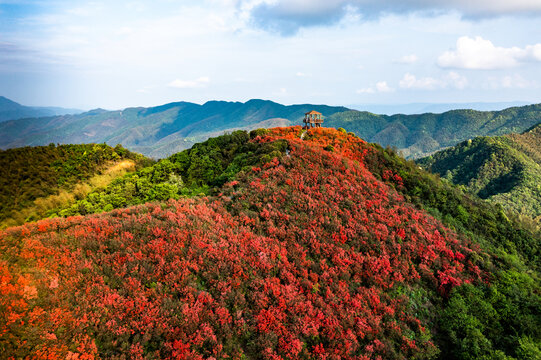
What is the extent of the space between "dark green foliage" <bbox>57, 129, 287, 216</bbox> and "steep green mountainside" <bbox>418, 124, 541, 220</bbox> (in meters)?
98.6

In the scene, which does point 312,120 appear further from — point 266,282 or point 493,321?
point 266,282

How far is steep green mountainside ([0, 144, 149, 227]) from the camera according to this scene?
2111 cm

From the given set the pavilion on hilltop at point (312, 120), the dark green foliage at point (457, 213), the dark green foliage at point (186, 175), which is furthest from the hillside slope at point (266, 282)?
the pavilion on hilltop at point (312, 120)

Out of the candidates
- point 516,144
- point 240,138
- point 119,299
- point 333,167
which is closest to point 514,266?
point 333,167

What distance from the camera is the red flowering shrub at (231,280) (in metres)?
7.68

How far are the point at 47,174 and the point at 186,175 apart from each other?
13045mm

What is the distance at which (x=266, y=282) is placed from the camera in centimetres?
1115

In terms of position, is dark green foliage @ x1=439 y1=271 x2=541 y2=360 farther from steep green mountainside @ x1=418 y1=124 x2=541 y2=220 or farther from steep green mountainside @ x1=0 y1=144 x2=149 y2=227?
steep green mountainside @ x1=418 y1=124 x2=541 y2=220

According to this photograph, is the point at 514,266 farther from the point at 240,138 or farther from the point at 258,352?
the point at 240,138

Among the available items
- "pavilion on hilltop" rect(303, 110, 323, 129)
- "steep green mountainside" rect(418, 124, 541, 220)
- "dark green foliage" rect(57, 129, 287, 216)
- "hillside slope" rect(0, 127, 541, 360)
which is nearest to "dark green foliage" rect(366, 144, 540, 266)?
"hillside slope" rect(0, 127, 541, 360)

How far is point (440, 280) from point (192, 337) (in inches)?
593

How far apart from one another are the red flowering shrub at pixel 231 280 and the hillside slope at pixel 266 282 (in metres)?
0.05

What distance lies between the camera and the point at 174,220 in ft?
42.9

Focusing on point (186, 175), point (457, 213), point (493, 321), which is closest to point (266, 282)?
point (493, 321)
